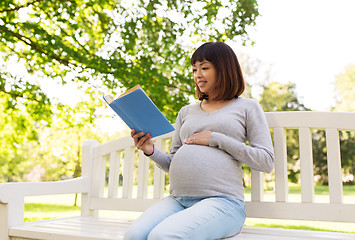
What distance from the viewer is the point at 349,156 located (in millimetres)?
21328

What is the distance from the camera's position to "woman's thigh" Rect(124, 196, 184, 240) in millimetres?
1640

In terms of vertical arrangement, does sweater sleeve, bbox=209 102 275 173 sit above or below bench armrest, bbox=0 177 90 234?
above

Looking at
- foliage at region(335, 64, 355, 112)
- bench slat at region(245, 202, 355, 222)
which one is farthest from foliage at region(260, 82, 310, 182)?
bench slat at region(245, 202, 355, 222)

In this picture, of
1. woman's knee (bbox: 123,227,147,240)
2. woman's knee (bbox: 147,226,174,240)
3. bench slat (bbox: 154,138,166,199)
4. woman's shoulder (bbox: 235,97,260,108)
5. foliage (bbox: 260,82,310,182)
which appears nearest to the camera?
woman's knee (bbox: 147,226,174,240)

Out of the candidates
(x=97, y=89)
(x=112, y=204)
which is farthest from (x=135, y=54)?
(x=112, y=204)

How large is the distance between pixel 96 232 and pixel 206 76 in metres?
1.08

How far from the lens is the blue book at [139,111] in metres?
1.78

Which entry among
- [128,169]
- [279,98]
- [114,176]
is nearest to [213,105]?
[128,169]

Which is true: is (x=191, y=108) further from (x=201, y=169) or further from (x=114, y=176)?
(x=114, y=176)

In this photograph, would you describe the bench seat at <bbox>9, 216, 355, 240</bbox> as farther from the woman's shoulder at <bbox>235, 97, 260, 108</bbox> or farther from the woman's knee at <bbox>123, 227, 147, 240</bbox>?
the woman's shoulder at <bbox>235, 97, 260, 108</bbox>

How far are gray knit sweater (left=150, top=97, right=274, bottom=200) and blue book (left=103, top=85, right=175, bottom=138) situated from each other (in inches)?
7.8

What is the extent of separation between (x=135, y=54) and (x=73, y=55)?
0.94 metres

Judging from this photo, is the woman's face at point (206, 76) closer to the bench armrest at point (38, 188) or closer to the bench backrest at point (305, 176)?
the bench backrest at point (305, 176)

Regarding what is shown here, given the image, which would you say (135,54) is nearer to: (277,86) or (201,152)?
(201,152)
